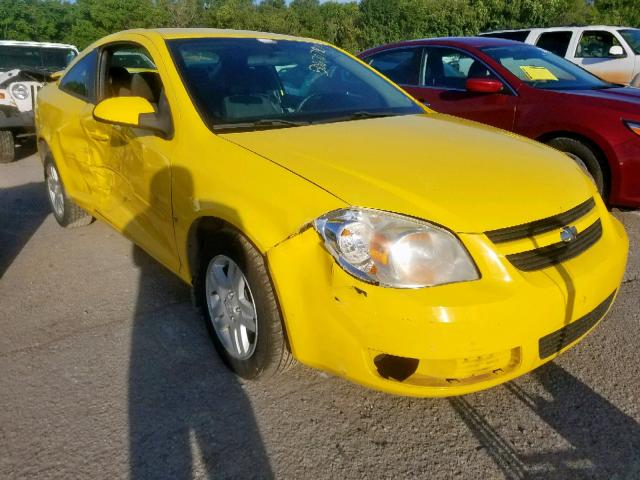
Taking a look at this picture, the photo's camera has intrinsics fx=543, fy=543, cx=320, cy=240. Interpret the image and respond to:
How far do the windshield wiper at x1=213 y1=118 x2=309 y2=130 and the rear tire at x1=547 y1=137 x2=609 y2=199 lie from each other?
2.73 meters

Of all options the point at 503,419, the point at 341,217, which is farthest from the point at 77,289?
the point at 503,419

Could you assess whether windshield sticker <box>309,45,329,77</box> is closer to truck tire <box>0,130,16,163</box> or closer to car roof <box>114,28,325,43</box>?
car roof <box>114,28,325,43</box>

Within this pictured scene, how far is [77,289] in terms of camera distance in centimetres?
341

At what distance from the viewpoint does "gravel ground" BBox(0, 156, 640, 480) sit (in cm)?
195

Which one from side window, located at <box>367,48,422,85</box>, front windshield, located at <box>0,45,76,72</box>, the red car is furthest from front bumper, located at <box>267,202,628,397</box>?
front windshield, located at <box>0,45,76,72</box>

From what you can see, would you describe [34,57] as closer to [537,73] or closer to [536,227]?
[537,73]

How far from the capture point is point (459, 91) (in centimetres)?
515

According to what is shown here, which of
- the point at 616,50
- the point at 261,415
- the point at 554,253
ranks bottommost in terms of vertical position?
the point at 261,415

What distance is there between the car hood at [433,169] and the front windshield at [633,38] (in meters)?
7.85

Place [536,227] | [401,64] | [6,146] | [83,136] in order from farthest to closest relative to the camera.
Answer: [6,146]
[401,64]
[83,136]
[536,227]

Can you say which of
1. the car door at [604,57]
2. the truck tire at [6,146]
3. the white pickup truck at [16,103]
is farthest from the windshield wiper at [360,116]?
the car door at [604,57]

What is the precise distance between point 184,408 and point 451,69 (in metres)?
4.34

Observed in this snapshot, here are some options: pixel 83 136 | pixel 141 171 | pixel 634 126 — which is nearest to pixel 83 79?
pixel 83 136

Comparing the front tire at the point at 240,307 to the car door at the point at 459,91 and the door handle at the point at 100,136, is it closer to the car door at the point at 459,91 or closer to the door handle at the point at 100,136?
the door handle at the point at 100,136
